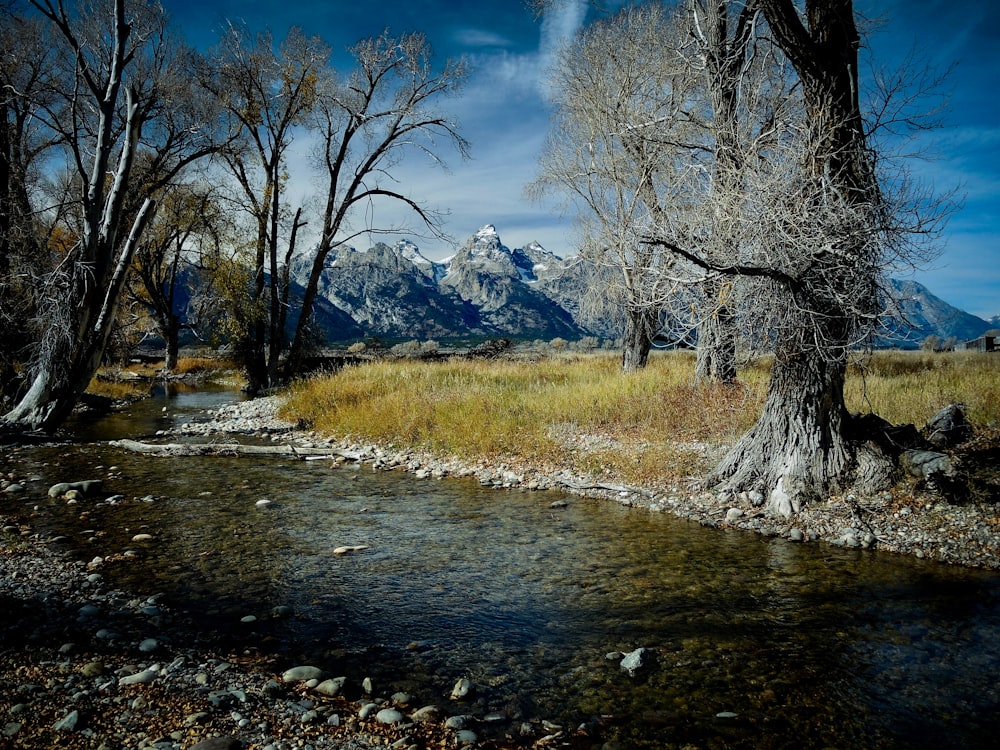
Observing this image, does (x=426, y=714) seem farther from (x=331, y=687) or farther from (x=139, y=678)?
(x=139, y=678)

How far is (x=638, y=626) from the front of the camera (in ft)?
14.3

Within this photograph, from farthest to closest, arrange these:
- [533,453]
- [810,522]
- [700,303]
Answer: [533,453] < [700,303] < [810,522]

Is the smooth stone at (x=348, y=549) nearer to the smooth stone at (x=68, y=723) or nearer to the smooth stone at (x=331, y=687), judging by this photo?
the smooth stone at (x=331, y=687)

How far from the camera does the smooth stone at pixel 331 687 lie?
333 centimetres

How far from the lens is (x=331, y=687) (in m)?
3.34

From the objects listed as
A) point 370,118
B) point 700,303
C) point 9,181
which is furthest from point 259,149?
point 700,303

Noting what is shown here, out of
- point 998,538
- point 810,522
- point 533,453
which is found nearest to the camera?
point 998,538

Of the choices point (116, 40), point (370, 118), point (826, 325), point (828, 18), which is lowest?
point (826, 325)

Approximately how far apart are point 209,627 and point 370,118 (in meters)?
18.1

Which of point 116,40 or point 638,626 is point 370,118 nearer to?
point 116,40

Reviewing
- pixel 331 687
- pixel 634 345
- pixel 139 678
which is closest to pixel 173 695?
pixel 139 678

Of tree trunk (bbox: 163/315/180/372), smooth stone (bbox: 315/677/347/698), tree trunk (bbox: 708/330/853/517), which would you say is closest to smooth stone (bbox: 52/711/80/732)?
smooth stone (bbox: 315/677/347/698)

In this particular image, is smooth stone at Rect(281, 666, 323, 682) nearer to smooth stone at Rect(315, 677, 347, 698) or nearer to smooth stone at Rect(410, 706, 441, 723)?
smooth stone at Rect(315, 677, 347, 698)

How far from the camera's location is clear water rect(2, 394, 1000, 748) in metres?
3.33
